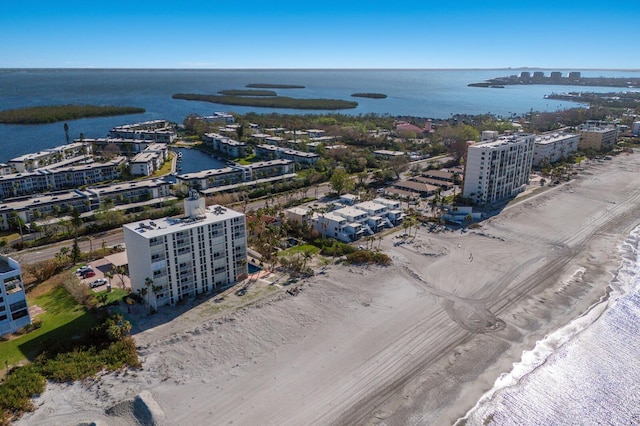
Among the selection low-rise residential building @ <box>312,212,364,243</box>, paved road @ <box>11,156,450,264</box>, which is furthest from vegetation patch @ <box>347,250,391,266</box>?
paved road @ <box>11,156,450,264</box>

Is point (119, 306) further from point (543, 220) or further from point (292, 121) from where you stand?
point (292, 121)

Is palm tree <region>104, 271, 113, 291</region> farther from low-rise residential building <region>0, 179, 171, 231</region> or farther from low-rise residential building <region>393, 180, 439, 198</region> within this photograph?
low-rise residential building <region>393, 180, 439, 198</region>

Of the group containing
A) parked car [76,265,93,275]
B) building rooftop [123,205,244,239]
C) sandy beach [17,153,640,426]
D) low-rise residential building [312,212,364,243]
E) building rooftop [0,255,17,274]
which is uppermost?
building rooftop [123,205,244,239]

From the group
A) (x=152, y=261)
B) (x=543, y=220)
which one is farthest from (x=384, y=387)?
(x=543, y=220)

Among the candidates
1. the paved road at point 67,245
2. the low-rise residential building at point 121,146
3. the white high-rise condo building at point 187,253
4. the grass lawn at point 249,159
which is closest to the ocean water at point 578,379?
the white high-rise condo building at point 187,253

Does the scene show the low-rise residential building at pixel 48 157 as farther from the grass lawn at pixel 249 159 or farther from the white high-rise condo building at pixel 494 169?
the white high-rise condo building at pixel 494 169
